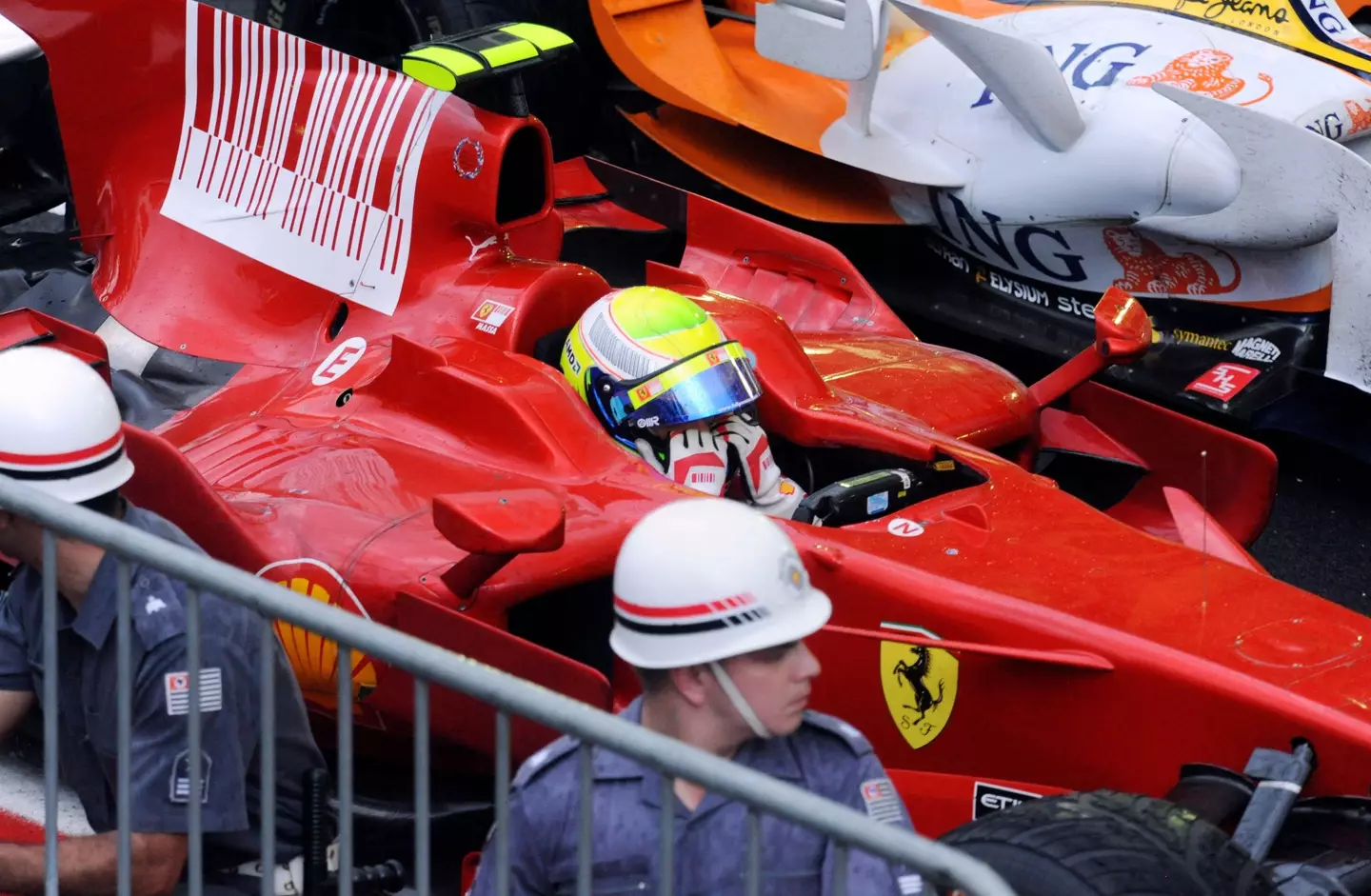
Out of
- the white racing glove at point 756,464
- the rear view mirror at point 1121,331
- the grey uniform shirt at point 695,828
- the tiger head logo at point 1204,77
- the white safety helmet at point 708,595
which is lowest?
the white racing glove at point 756,464

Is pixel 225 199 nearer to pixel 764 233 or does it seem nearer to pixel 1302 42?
pixel 764 233

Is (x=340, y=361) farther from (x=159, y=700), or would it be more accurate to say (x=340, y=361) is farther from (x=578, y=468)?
(x=159, y=700)

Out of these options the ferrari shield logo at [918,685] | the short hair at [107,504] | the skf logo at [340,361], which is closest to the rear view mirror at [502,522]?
the short hair at [107,504]

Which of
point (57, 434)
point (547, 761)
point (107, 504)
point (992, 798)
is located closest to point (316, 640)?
point (107, 504)

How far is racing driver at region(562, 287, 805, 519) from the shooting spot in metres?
3.78

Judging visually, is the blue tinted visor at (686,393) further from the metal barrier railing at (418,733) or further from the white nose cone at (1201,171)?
the white nose cone at (1201,171)

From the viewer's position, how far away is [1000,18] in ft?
21.6

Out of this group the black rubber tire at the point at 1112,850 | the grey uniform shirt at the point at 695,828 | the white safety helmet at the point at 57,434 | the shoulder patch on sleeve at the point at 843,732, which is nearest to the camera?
the grey uniform shirt at the point at 695,828

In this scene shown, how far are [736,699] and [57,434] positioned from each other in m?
1.13

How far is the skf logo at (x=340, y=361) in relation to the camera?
4.27 meters

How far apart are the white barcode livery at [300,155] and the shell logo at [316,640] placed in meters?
1.01

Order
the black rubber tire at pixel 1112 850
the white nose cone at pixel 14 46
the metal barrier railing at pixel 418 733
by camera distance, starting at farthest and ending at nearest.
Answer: the white nose cone at pixel 14 46 < the black rubber tire at pixel 1112 850 < the metal barrier railing at pixel 418 733

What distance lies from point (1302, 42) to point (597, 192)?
97.3 inches

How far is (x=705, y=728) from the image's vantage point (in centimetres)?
210
